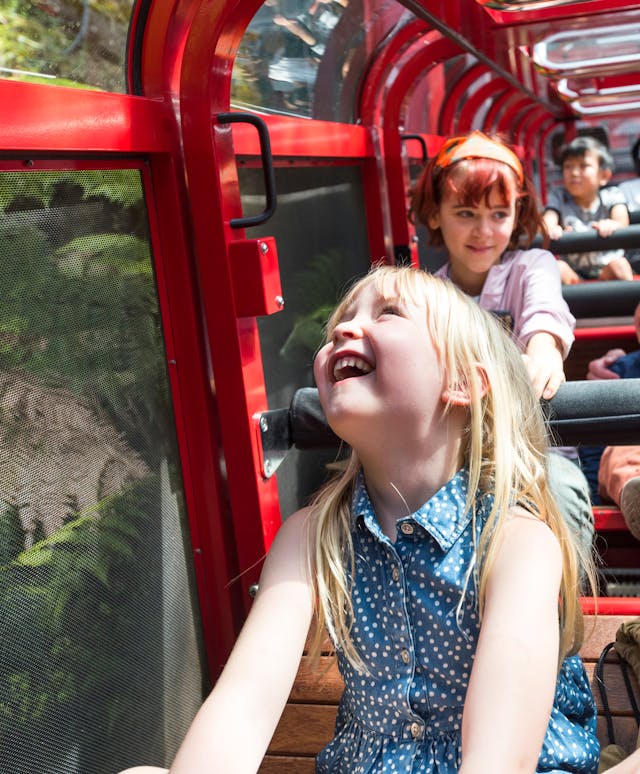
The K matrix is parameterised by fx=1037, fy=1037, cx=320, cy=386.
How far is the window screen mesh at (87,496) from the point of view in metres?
1.77

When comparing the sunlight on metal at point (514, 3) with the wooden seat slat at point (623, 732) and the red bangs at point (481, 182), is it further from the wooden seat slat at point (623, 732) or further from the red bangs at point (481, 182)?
the wooden seat slat at point (623, 732)

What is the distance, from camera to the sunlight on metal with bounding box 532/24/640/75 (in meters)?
4.73

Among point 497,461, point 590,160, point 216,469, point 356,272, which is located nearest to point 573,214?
point 590,160

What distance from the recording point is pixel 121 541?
214cm

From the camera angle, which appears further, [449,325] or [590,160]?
[590,160]

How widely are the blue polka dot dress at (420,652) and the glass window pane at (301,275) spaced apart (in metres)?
1.27

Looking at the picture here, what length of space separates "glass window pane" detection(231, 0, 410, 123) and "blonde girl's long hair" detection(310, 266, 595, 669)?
4.30 ft

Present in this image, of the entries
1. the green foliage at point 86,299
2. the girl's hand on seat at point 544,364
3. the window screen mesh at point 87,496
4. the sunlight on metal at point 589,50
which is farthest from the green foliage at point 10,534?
the sunlight on metal at point 589,50

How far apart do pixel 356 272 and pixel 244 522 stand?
199cm

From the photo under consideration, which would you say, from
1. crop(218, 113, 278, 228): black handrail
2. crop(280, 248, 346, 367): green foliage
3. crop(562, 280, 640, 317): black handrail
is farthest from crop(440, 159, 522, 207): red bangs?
crop(562, 280, 640, 317): black handrail

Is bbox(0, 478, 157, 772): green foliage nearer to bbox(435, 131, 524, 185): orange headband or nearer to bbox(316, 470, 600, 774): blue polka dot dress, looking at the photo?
bbox(316, 470, 600, 774): blue polka dot dress

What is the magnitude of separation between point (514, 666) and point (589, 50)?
14.7ft

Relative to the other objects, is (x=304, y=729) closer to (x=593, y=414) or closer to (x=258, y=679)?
(x=258, y=679)

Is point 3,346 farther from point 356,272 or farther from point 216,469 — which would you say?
point 356,272
